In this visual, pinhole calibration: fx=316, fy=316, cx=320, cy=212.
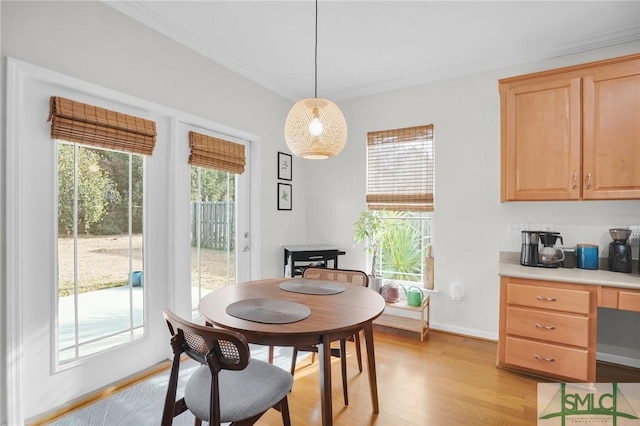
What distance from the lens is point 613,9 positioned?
2227mm

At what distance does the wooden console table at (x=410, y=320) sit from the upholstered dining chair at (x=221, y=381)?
6.21ft

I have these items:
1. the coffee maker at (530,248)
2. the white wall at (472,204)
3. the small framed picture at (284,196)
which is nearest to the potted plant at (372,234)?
the white wall at (472,204)

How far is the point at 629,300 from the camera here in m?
2.05

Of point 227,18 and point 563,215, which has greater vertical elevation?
point 227,18

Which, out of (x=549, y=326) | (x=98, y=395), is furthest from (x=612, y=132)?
(x=98, y=395)

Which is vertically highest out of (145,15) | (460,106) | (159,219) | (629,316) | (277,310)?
(145,15)

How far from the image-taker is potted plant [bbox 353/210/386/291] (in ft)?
10.9

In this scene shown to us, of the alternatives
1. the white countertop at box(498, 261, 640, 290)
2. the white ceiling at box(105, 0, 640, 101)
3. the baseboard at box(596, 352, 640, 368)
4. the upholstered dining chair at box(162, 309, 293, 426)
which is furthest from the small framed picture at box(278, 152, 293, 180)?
the baseboard at box(596, 352, 640, 368)

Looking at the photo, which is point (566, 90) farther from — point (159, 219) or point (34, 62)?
point (34, 62)

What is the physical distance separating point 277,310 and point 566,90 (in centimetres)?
267

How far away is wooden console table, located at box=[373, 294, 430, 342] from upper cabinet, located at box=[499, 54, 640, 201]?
1.29 meters

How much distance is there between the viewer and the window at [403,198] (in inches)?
131

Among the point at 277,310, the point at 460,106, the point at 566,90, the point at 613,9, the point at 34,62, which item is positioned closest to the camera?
the point at 277,310

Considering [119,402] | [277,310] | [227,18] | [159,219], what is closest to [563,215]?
[277,310]
